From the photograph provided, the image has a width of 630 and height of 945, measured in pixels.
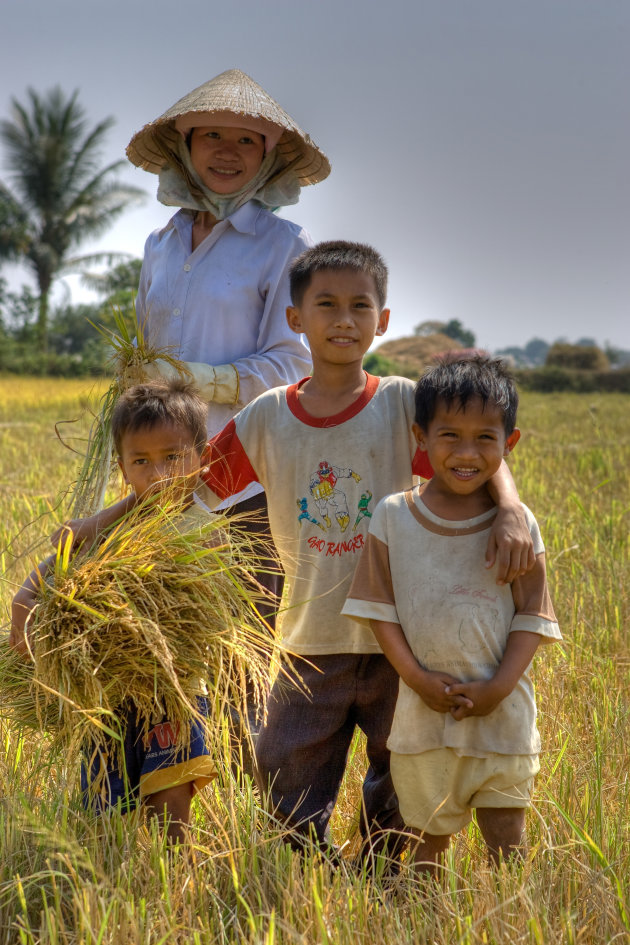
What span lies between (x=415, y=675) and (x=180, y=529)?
560 millimetres

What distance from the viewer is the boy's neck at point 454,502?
1853 millimetres

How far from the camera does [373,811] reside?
6.83ft

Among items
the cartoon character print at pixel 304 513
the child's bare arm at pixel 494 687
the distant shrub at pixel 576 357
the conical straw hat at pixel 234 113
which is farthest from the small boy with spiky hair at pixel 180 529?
the distant shrub at pixel 576 357

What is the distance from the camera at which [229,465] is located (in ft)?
6.99

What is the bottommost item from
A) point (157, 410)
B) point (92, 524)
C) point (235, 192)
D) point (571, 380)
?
point (92, 524)

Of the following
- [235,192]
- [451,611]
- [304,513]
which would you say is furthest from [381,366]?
[451,611]

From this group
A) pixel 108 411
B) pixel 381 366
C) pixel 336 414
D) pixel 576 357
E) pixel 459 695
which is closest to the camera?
pixel 459 695

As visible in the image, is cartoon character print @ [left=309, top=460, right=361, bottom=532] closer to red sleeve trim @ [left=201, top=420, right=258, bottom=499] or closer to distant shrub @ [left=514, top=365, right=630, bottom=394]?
red sleeve trim @ [left=201, top=420, right=258, bottom=499]

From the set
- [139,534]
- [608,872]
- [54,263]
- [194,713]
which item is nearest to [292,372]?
[139,534]

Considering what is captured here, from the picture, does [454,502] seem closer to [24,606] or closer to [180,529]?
[180,529]

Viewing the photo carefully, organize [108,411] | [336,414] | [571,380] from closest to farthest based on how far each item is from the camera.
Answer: [336,414] → [108,411] → [571,380]

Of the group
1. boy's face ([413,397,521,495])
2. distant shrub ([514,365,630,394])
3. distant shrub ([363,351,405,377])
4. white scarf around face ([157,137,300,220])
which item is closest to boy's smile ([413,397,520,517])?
boy's face ([413,397,521,495])

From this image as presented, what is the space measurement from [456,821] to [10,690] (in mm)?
925

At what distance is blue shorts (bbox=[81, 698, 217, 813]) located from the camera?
1.85 m
